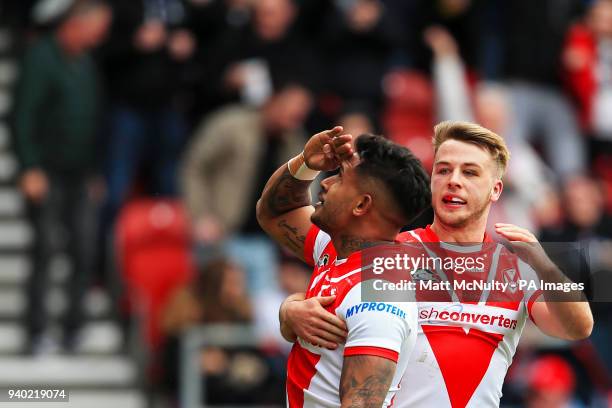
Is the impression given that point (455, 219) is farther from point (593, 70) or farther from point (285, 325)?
point (593, 70)

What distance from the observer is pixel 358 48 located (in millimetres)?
12734

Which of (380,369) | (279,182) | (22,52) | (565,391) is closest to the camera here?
(380,369)

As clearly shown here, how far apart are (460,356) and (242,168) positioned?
6.28 metres

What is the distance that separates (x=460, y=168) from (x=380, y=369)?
108 centimetres

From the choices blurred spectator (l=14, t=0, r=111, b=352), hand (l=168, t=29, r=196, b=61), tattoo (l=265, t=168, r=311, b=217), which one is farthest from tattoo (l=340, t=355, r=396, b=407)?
hand (l=168, t=29, r=196, b=61)

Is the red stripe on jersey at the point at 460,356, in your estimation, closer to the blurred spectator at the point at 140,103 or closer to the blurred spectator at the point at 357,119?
the blurred spectator at the point at 357,119

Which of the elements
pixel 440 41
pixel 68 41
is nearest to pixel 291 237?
pixel 68 41

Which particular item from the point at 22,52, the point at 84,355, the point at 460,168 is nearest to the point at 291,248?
Answer: the point at 460,168

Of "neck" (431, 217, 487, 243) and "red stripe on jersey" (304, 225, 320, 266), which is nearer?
"neck" (431, 217, 487, 243)

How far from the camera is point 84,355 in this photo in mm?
11602

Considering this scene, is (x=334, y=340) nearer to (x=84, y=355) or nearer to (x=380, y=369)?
(x=380, y=369)

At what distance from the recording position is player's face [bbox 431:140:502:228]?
232 inches

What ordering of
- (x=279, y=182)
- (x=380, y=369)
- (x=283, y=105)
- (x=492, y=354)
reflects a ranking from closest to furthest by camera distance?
1. (x=380, y=369)
2. (x=492, y=354)
3. (x=279, y=182)
4. (x=283, y=105)

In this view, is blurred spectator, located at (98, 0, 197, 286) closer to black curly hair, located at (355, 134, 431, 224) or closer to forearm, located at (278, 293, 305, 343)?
forearm, located at (278, 293, 305, 343)
